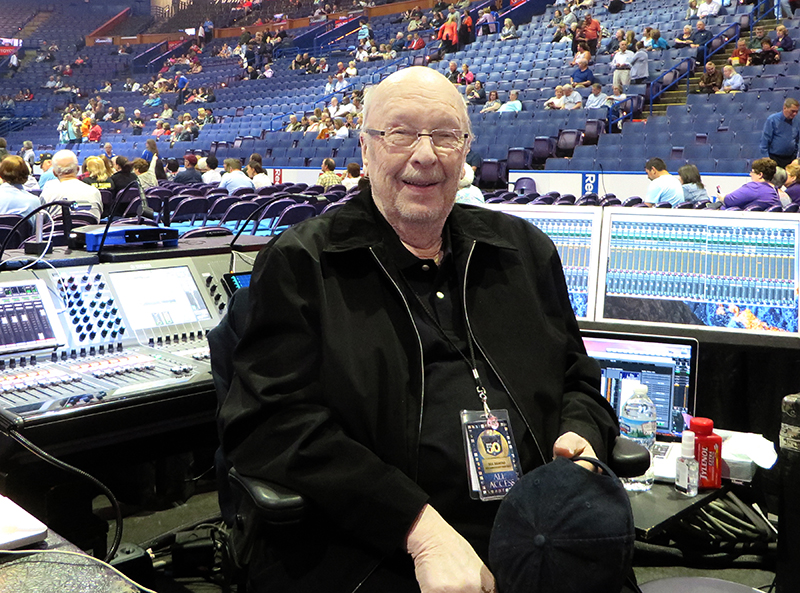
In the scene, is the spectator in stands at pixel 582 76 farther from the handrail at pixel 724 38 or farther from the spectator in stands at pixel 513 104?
the handrail at pixel 724 38

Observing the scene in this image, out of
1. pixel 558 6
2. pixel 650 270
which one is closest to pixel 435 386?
pixel 650 270

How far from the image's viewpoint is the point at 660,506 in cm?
160

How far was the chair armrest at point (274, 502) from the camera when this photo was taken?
1.32m

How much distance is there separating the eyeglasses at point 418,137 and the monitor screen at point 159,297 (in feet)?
3.69

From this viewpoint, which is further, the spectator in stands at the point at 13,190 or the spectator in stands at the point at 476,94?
the spectator in stands at the point at 476,94

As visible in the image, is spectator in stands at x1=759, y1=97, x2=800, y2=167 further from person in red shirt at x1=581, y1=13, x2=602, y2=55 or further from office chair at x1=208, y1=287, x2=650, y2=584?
office chair at x1=208, y1=287, x2=650, y2=584

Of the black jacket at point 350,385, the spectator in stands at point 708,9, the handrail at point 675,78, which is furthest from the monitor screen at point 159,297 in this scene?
the spectator in stands at point 708,9

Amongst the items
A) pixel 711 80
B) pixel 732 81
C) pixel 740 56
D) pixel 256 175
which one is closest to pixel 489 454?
pixel 256 175

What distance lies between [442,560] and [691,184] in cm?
733

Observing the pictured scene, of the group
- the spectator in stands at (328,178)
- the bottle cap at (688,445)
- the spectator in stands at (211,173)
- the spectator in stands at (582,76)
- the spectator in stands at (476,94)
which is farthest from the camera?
the spectator in stands at (476,94)

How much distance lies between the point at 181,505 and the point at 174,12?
1191 inches

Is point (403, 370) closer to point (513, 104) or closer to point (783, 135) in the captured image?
point (783, 135)

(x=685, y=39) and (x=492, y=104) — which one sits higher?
(x=685, y=39)

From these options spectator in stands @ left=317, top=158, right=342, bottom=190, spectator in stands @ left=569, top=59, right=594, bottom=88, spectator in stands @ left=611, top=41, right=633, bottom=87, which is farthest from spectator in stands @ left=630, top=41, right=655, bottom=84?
spectator in stands @ left=317, top=158, right=342, bottom=190
